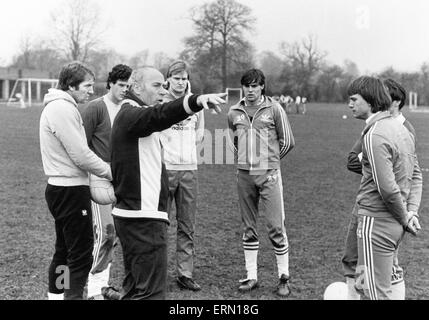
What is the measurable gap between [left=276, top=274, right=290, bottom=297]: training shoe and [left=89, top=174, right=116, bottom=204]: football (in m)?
1.92

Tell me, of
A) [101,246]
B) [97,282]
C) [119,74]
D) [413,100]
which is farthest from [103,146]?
[413,100]

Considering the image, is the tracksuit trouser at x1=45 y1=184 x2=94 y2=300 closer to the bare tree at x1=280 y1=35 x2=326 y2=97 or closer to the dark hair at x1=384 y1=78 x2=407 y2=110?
the dark hair at x1=384 y1=78 x2=407 y2=110

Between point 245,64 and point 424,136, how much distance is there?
27343mm

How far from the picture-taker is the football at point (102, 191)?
370 centimetres

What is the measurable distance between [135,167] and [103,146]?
154 cm

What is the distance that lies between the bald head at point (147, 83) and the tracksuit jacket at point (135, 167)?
46 millimetres

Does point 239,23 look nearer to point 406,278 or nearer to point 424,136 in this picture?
point 424,136

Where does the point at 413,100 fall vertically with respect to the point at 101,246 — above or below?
above

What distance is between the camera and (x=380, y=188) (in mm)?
3232

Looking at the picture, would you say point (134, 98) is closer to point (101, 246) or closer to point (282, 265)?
point (101, 246)

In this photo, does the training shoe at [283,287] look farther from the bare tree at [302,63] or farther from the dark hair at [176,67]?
the bare tree at [302,63]

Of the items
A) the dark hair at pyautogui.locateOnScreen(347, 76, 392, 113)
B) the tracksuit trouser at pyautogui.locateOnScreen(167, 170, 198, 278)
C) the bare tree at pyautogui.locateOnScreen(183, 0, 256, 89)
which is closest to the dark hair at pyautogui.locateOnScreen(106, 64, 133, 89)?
the tracksuit trouser at pyautogui.locateOnScreen(167, 170, 198, 278)
